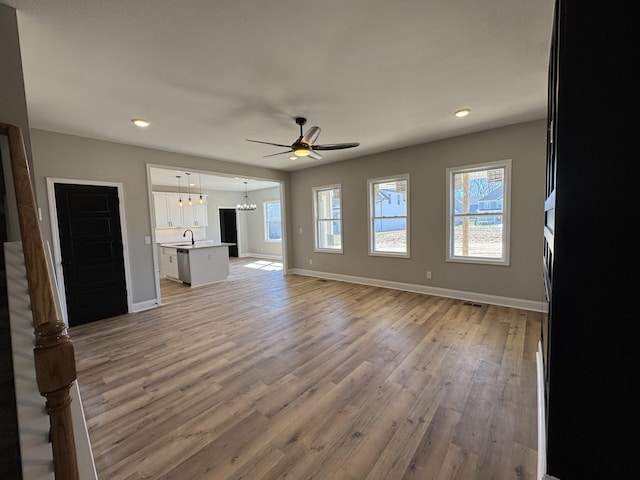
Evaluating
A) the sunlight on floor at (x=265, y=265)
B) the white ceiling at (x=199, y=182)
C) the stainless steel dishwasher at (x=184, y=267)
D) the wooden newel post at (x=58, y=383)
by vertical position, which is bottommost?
the sunlight on floor at (x=265, y=265)

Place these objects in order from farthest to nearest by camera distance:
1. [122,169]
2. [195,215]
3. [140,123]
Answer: [195,215]
[122,169]
[140,123]

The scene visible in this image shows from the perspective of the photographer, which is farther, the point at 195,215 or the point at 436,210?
the point at 195,215

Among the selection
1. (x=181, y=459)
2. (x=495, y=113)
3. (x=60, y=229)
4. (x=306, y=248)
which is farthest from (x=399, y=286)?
(x=60, y=229)

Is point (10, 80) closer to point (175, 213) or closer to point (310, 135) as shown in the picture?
point (310, 135)

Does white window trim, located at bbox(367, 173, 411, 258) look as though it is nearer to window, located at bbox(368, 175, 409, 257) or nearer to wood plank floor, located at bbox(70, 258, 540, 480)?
window, located at bbox(368, 175, 409, 257)

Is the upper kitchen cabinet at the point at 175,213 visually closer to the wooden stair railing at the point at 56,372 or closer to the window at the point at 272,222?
the window at the point at 272,222

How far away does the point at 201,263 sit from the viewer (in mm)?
6223

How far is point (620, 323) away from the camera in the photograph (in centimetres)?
101

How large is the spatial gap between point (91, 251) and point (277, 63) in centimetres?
392

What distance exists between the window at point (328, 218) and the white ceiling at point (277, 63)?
105 inches

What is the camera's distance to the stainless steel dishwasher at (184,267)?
→ 616 centimetres

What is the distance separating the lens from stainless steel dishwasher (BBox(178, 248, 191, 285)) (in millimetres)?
6160

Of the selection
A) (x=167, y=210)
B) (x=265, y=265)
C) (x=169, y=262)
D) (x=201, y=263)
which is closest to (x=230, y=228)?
(x=167, y=210)

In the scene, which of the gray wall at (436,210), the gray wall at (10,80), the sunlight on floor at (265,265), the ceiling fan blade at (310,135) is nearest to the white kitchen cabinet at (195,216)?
the sunlight on floor at (265,265)
